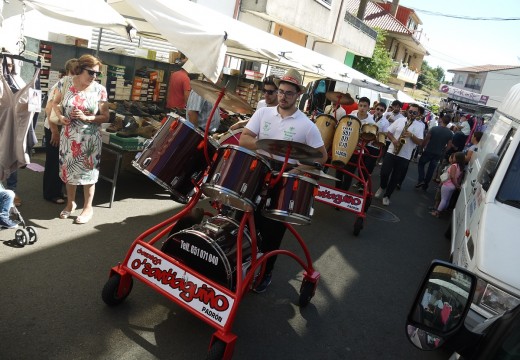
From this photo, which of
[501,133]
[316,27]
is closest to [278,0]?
[316,27]

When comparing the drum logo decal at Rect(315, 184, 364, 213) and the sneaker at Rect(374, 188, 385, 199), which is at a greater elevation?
the drum logo decal at Rect(315, 184, 364, 213)

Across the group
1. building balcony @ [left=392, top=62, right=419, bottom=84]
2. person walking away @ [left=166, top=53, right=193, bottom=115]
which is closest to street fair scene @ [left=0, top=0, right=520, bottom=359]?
person walking away @ [left=166, top=53, right=193, bottom=115]

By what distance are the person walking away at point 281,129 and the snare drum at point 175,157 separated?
60 cm

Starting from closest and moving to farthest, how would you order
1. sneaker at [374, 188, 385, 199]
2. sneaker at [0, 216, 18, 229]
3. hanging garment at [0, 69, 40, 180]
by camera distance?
sneaker at [0, 216, 18, 229], hanging garment at [0, 69, 40, 180], sneaker at [374, 188, 385, 199]

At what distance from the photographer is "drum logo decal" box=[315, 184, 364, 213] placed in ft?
22.1

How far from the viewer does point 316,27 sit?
19578 millimetres

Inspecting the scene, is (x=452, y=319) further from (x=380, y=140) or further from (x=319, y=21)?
(x=319, y=21)

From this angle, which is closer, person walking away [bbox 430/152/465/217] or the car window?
the car window

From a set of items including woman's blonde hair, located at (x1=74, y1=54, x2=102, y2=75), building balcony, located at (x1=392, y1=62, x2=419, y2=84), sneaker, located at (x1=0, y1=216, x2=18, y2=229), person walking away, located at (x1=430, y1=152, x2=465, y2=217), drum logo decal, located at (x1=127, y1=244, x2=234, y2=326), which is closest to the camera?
drum logo decal, located at (x1=127, y1=244, x2=234, y2=326)

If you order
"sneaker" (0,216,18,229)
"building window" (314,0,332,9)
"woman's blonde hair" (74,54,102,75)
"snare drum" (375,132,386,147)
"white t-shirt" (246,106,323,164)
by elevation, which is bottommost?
"sneaker" (0,216,18,229)

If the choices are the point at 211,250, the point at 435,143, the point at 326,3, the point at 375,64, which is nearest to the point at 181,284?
the point at 211,250

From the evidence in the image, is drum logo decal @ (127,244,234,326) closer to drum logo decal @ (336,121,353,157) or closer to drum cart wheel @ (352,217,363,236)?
drum cart wheel @ (352,217,363,236)

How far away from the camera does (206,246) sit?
3.30 m

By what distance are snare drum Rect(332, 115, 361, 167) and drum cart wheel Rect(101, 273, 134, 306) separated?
4167mm
